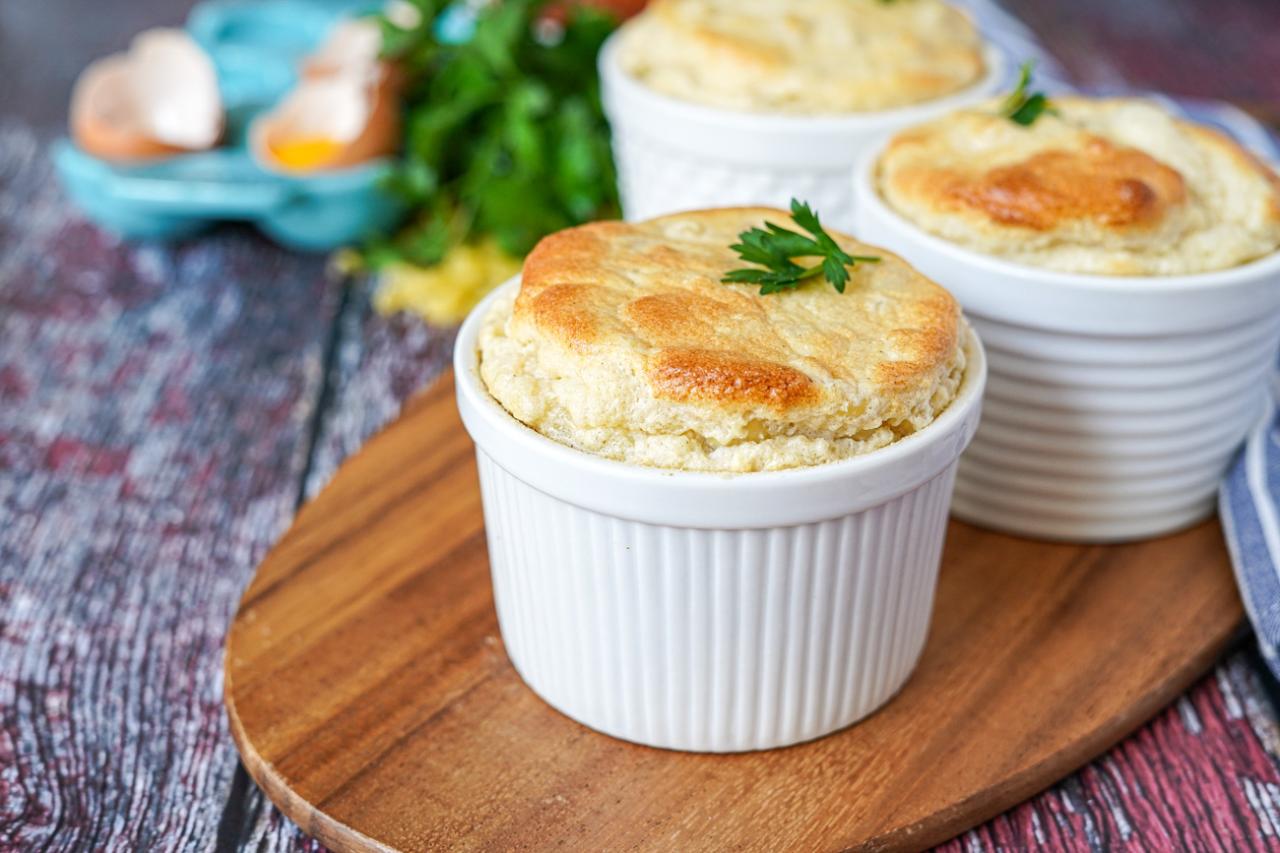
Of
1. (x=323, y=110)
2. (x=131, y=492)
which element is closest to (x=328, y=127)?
(x=323, y=110)

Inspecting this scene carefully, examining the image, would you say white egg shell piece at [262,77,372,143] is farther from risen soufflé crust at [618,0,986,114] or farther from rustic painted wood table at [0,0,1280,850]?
risen soufflé crust at [618,0,986,114]

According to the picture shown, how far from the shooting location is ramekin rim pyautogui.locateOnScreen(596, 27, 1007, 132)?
81.8 inches

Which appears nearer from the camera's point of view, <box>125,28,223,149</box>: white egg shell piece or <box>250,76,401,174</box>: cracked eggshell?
<box>250,76,401,174</box>: cracked eggshell

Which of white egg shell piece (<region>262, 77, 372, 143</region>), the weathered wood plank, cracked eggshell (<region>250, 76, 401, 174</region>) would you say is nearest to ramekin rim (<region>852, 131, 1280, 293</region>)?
the weathered wood plank

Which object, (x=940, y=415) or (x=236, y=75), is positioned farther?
(x=236, y=75)

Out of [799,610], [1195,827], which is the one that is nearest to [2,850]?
[799,610]

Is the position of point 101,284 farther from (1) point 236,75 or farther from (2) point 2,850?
(2) point 2,850

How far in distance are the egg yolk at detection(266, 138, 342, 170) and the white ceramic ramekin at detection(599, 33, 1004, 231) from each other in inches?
26.1

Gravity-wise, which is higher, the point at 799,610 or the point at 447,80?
the point at 799,610

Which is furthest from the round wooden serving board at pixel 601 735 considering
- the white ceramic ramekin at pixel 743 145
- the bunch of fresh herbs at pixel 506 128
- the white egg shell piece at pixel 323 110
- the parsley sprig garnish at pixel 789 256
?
the white egg shell piece at pixel 323 110

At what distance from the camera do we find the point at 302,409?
7.58 ft

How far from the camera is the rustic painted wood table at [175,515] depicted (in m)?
1.50

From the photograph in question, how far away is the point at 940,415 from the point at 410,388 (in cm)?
118

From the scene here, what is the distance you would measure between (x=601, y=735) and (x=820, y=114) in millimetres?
1053
